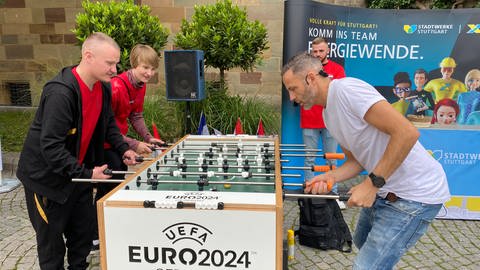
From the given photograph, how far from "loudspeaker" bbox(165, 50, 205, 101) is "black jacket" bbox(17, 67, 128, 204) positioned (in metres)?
2.10

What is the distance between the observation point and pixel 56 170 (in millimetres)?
2217

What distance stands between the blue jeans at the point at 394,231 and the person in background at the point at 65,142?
5.08ft

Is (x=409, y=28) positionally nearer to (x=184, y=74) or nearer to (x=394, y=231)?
(x=184, y=74)

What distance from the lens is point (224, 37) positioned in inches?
203

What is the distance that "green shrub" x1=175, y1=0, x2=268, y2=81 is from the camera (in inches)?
204

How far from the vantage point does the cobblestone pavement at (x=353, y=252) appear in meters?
3.24

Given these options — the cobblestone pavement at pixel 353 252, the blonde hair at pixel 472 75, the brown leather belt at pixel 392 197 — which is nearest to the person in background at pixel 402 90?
the blonde hair at pixel 472 75

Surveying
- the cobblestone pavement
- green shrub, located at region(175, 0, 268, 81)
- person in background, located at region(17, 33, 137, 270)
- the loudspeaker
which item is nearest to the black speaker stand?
the loudspeaker

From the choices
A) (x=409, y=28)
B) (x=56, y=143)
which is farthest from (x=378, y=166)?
(x=409, y=28)

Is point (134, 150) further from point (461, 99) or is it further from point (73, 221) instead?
point (461, 99)

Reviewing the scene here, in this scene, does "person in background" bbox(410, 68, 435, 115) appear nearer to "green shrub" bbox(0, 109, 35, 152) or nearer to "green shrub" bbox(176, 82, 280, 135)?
"green shrub" bbox(176, 82, 280, 135)

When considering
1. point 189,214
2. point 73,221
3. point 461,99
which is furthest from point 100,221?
point 461,99

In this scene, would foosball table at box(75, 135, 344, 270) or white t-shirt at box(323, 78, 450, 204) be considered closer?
foosball table at box(75, 135, 344, 270)

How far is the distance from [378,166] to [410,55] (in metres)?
3.43
